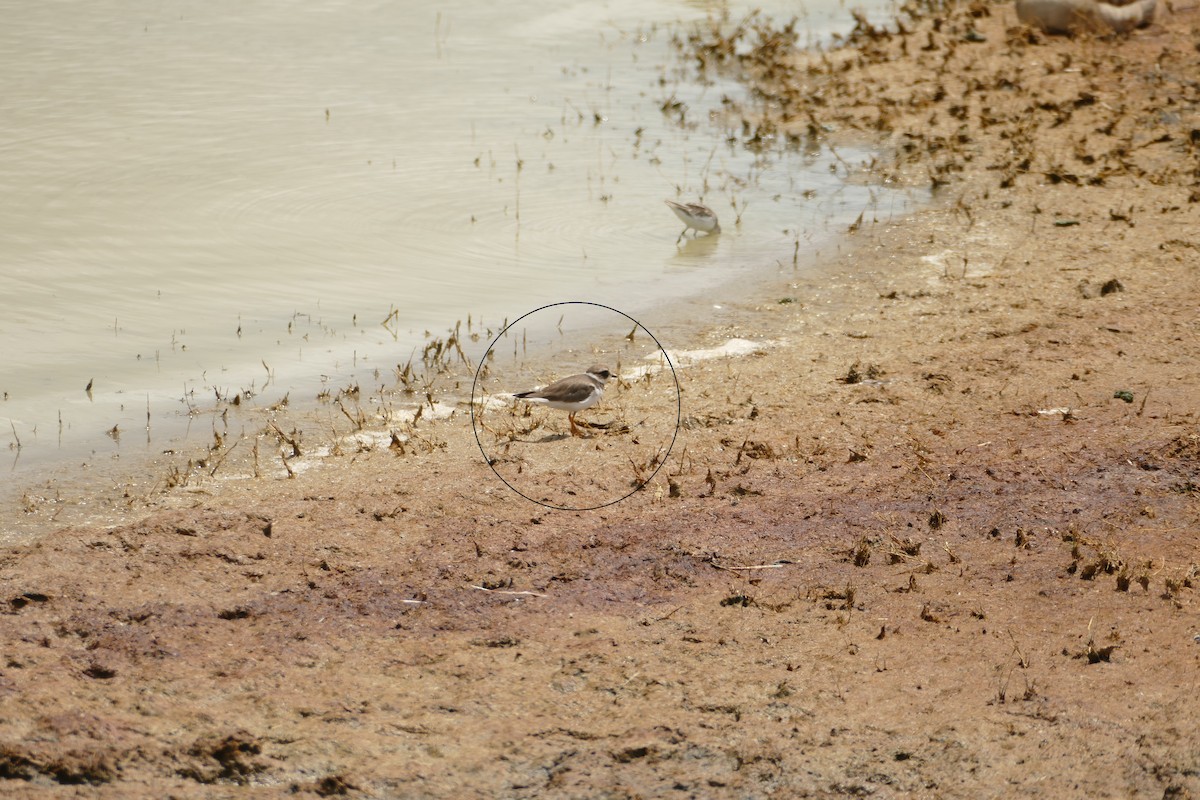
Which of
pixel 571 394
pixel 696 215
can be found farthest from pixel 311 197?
pixel 571 394

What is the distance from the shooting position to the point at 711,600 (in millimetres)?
5527

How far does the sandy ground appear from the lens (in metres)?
4.43

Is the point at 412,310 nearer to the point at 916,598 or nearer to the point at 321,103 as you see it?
the point at 916,598

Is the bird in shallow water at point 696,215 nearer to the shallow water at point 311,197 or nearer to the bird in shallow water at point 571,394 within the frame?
the shallow water at point 311,197

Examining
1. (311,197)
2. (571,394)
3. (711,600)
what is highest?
(311,197)

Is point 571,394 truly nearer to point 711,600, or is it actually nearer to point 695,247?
point 711,600

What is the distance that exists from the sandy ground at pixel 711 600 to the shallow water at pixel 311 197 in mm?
1719

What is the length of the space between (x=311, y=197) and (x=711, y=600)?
783 centimetres

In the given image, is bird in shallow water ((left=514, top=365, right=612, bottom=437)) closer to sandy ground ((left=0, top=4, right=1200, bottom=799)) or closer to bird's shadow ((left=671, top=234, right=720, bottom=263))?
sandy ground ((left=0, top=4, right=1200, bottom=799))

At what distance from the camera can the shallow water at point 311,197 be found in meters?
8.78

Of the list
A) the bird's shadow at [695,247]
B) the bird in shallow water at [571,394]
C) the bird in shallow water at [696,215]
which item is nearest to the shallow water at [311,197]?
the bird's shadow at [695,247]

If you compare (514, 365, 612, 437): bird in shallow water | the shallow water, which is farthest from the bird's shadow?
(514, 365, 612, 437): bird in shallow water

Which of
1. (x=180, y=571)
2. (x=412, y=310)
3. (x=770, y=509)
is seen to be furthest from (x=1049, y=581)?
(x=412, y=310)

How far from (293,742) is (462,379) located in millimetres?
4247
